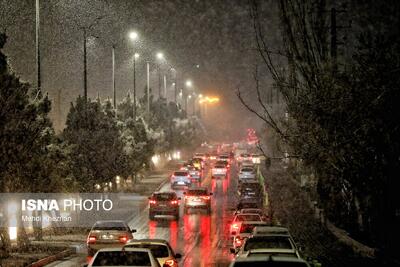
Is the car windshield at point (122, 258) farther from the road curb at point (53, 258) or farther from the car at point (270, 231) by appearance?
the road curb at point (53, 258)

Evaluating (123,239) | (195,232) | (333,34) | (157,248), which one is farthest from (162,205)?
(157,248)

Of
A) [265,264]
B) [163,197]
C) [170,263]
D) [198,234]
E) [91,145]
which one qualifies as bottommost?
[198,234]

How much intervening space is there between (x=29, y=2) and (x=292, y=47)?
981 inches

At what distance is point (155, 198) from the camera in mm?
47094

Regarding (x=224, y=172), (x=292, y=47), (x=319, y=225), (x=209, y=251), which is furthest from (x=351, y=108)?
(x=224, y=172)

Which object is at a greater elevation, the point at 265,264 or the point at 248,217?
the point at 265,264

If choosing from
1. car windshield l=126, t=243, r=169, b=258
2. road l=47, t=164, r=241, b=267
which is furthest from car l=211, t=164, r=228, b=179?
car windshield l=126, t=243, r=169, b=258

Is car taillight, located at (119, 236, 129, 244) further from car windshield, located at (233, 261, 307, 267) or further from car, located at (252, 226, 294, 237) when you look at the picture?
car windshield, located at (233, 261, 307, 267)

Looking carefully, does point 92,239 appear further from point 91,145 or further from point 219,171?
point 219,171

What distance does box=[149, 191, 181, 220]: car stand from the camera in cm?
4684

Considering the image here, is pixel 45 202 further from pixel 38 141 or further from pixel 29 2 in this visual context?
pixel 29 2

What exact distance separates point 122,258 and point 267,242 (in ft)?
19.7

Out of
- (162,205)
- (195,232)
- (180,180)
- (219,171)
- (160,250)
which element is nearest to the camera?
(160,250)

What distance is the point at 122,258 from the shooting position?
1702 cm
